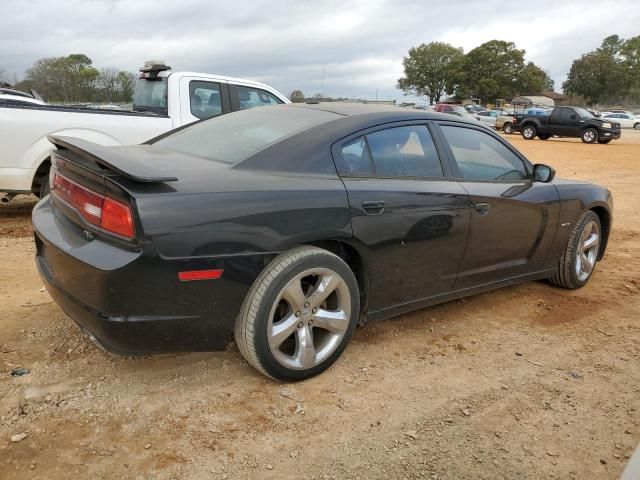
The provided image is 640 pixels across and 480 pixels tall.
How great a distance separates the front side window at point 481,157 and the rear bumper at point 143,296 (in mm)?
1720

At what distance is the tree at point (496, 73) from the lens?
83.1 metres

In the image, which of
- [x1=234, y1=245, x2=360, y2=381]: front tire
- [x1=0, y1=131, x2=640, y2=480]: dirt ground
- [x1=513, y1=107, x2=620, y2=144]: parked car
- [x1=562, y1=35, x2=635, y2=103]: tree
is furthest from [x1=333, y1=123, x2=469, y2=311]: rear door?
[x1=562, y1=35, x2=635, y2=103]: tree

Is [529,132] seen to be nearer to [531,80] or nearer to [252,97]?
[252,97]

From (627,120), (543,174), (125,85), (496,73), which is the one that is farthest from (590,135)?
(496,73)

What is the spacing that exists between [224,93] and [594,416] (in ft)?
19.0

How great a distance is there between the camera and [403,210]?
3080 mm

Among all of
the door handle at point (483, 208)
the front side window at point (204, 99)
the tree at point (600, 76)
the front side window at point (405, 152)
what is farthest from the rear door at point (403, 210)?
the tree at point (600, 76)

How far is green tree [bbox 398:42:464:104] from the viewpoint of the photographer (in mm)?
90125

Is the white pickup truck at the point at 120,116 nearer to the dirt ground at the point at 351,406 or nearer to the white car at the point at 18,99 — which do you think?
the white car at the point at 18,99

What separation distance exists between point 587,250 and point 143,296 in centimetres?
388

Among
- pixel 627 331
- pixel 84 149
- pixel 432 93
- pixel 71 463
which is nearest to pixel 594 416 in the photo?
pixel 627 331

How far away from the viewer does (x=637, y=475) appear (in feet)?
4.74

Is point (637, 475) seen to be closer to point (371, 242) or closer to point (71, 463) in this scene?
point (371, 242)

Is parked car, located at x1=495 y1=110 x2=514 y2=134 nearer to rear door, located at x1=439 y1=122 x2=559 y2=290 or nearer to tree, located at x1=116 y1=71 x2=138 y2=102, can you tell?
tree, located at x1=116 y1=71 x2=138 y2=102
